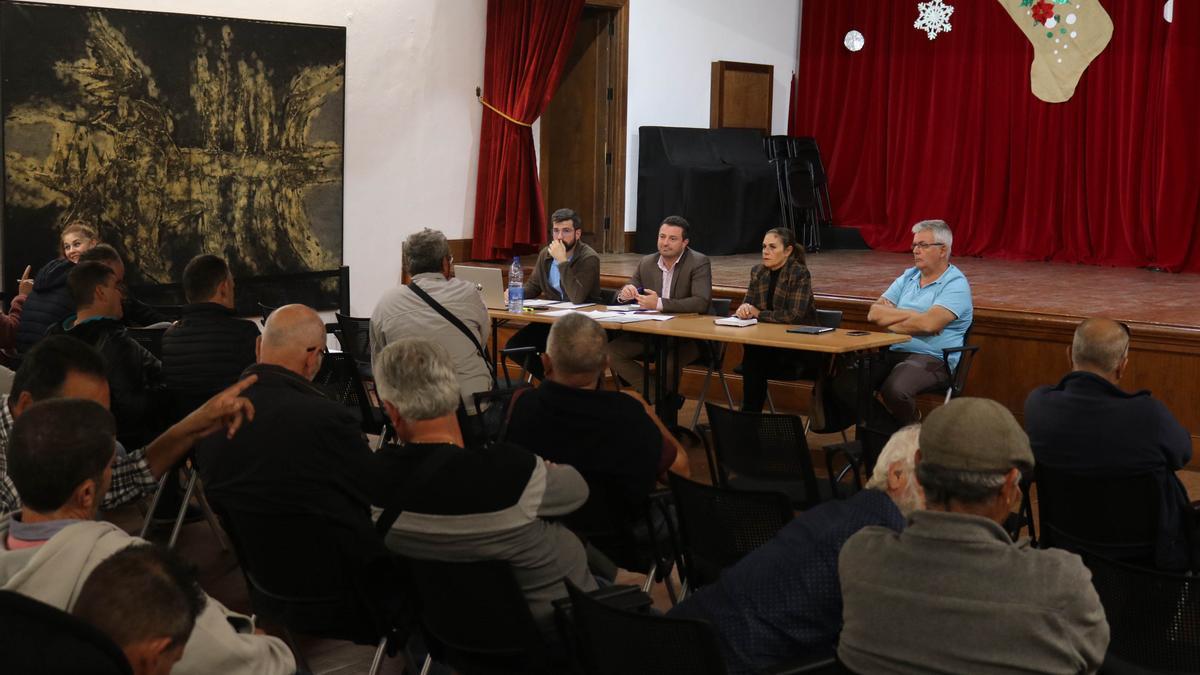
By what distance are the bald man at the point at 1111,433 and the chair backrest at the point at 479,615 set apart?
1742 millimetres

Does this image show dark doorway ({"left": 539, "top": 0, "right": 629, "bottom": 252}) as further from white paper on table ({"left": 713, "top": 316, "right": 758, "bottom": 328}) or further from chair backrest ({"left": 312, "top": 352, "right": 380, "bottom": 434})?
chair backrest ({"left": 312, "top": 352, "right": 380, "bottom": 434})

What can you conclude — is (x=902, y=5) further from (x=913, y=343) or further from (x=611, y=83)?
(x=913, y=343)

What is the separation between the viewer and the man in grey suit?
6.68m

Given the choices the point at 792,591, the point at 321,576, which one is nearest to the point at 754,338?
the point at 321,576

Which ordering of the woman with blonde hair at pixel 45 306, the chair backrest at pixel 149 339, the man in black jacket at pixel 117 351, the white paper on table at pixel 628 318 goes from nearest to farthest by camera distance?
the man in black jacket at pixel 117 351 → the chair backrest at pixel 149 339 → the woman with blonde hair at pixel 45 306 → the white paper on table at pixel 628 318

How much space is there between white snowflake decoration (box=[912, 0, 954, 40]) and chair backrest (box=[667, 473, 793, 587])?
957cm

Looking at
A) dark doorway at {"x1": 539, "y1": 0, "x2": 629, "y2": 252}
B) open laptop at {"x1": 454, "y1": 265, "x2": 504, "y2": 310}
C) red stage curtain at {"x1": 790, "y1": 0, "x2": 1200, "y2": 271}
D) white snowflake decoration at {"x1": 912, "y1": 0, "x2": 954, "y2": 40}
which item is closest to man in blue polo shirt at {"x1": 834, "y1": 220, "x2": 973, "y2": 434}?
open laptop at {"x1": 454, "y1": 265, "x2": 504, "y2": 310}

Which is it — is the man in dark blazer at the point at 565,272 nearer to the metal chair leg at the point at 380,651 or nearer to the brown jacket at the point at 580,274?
the brown jacket at the point at 580,274

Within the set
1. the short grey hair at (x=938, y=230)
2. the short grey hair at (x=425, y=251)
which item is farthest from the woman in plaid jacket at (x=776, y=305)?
the short grey hair at (x=425, y=251)

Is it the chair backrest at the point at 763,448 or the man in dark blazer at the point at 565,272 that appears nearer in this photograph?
the chair backrest at the point at 763,448

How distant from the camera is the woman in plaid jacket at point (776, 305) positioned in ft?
20.8

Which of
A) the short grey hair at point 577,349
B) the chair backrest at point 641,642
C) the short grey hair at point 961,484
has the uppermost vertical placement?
the short grey hair at point 577,349

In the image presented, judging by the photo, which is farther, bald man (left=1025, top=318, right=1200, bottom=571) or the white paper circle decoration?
the white paper circle decoration

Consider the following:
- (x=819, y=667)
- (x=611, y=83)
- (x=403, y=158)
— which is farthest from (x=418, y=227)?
(x=819, y=667)
